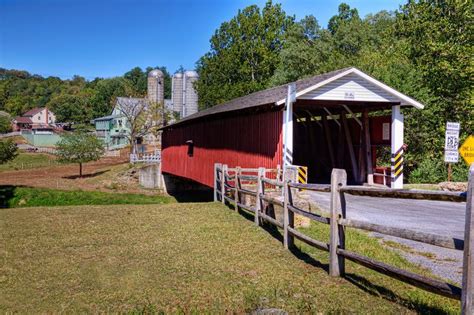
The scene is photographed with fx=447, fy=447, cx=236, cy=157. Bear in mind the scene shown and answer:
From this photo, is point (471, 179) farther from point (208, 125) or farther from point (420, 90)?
point (420, 90)

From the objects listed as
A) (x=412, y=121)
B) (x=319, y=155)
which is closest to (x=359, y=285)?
(x=319, y=155)

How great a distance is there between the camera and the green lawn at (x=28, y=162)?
133ft

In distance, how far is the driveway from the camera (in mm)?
5656

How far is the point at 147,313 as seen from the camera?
3.73 meters

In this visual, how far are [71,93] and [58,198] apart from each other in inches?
3549

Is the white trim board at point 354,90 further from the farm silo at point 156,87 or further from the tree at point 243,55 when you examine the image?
the farm silo at point 156,87

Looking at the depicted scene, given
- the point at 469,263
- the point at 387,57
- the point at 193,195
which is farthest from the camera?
the point at 193,195

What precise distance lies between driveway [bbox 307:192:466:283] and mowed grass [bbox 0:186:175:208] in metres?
14.8

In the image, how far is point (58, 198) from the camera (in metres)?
24.1

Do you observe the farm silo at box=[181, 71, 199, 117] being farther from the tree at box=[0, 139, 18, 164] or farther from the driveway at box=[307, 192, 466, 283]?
the driveway at box=[307, 192, 466, 283]

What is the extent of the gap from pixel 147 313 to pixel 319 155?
14.8 metres

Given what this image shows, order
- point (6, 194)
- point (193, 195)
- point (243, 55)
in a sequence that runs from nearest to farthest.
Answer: point (6, 194) < point (193, 195) < point (243, 55)

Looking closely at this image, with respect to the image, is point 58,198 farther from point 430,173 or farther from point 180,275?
point 180,275

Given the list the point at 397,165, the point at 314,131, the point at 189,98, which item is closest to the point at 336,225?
the point at 397,165
